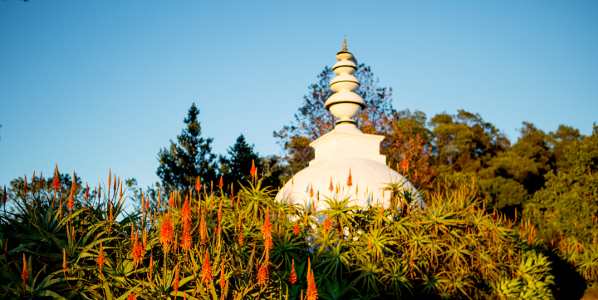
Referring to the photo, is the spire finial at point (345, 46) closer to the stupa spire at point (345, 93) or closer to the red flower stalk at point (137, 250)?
the stupa spire at point (345, 93)

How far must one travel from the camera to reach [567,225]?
53.4 feet

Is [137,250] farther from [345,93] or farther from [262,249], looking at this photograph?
[345,93]

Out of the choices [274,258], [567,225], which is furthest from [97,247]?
[567,225]

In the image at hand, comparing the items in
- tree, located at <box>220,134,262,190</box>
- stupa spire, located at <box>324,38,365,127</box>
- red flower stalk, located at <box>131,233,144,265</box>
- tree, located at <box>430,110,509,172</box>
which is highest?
tree, located at <box>430,110,509,172</box>

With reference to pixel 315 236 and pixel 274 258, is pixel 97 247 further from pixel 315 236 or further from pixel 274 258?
pixel 315 236

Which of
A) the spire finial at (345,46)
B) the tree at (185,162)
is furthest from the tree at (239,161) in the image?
the spire finial at (345,46)

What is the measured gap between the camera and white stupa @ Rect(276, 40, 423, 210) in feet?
25.0

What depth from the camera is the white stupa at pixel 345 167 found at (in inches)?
300

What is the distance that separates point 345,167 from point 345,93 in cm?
175

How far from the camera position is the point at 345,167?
26.4 feet

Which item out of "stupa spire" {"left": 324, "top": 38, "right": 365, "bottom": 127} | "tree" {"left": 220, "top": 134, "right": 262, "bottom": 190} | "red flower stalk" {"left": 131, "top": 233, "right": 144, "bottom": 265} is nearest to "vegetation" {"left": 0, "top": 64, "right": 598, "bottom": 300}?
"red flower stalk" {"left": 131, "top": 233, "right": 144, "bottom": 265}

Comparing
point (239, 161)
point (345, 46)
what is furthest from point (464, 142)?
point (345, 46)

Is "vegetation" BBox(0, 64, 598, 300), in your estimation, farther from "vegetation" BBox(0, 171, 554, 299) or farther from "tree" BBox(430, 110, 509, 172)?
"tree" BBox(430, 110, 509, 172)

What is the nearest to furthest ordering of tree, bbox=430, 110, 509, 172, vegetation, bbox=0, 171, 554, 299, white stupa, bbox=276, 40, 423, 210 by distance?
vegetation, bbox=0, 171, 554, 299 → white stupa, bbox=276, 40, 423, 210 → tree, bbox=430, 110, 509, 172
